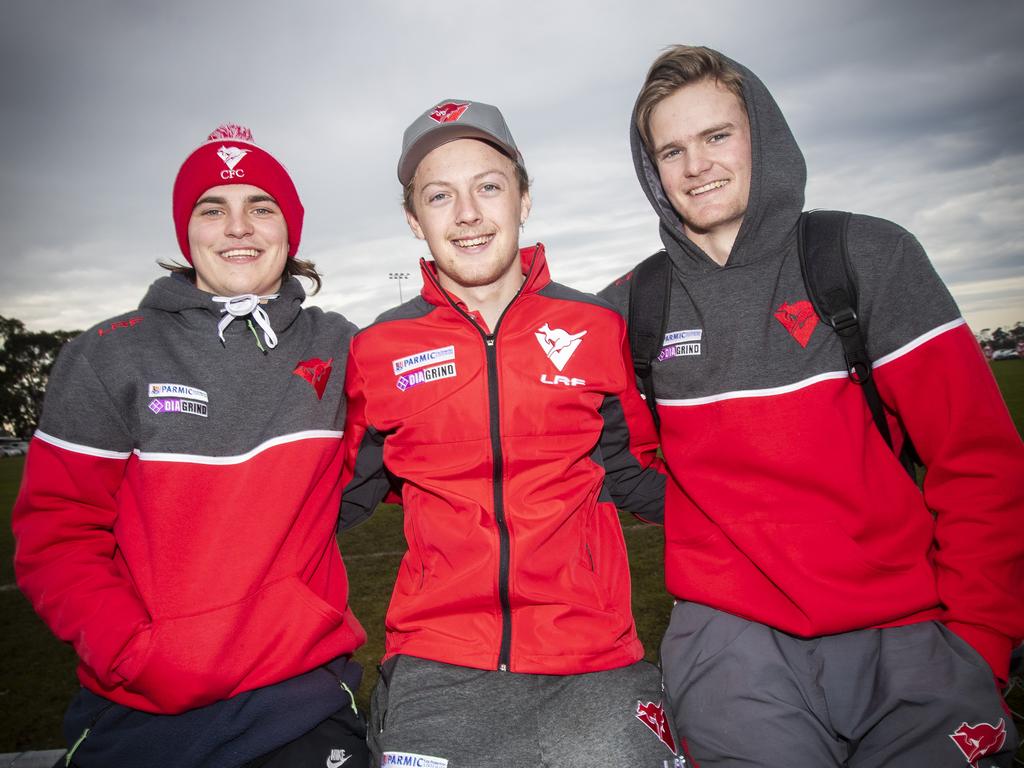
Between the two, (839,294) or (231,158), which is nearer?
(839,294)

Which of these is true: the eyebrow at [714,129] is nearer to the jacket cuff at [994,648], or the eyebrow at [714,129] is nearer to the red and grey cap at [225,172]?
the red and grey cap at [225,172]

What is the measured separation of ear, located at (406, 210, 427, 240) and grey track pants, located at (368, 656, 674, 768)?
1.90 m

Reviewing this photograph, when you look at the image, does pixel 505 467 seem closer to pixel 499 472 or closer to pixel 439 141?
pixel 499 472

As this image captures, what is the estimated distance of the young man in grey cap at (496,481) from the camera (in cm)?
232

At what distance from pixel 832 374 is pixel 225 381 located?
2.45 meters

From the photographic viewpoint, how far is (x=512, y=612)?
2.46m

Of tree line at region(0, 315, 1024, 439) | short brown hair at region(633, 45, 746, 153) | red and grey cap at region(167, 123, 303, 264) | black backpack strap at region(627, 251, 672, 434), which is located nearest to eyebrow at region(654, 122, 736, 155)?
short brown hair at region(633, 45, 746, 153)

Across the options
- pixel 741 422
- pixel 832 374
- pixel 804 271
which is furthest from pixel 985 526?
pixel 804 271

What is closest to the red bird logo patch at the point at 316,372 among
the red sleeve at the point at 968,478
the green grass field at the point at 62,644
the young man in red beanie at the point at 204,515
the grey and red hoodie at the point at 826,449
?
the young man in red beanie at the point at 204,515

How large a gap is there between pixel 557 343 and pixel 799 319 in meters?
0.99

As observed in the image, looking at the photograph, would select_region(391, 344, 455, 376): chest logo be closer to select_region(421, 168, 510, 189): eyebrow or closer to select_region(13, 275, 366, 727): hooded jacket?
select_region(13, 275, 366, 727): hooded jacket

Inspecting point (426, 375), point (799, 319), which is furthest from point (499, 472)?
point (799, 319)

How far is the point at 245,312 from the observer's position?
2672mm

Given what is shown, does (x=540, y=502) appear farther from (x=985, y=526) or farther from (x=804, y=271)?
(x=985, y=526)
